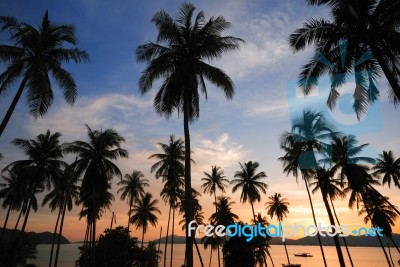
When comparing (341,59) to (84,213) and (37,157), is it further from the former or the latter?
(84,213)

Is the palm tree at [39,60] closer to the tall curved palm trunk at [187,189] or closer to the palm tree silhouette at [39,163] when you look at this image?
the tall curved palm trunk at [187,189]

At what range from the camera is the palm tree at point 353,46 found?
10.8 meters

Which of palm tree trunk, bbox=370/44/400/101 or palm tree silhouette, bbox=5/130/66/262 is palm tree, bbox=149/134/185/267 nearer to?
palm tree silhouette, bbox=5/130/66/262

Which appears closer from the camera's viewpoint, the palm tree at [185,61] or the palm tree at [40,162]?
the palm tree at [185,61]

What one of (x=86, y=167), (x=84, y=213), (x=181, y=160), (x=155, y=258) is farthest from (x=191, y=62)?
(x=84, y=213)

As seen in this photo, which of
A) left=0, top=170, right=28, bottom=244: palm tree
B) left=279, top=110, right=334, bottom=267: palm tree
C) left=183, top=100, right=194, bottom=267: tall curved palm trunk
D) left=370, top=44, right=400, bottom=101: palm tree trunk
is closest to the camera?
left=370, top=44, right=400, bottom=101: palm tree trunk

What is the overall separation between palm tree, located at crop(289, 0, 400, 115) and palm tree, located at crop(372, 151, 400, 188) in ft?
104

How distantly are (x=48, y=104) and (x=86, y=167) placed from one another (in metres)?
12.7

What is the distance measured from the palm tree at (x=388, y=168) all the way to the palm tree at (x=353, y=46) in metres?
31.6

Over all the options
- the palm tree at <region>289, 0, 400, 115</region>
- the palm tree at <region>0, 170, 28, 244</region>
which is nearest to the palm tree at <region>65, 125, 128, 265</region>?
the palm tree at <region>0, 170, 28, 244</region>

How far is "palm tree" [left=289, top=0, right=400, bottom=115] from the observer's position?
10.8 meters

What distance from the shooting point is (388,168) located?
1495 inches

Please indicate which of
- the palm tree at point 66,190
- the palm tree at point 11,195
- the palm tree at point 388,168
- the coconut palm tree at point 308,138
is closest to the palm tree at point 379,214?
the palm tree at point 388,168

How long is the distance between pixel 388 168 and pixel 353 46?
3399cm
